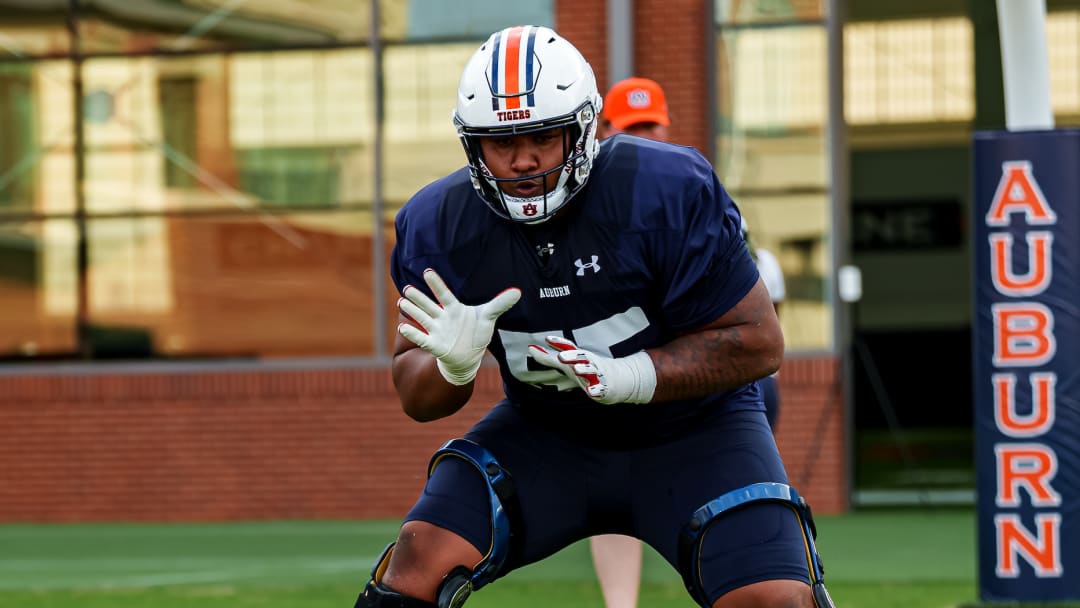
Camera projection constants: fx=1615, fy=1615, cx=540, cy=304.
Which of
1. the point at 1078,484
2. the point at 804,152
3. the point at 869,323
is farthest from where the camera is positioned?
the point at 869,323

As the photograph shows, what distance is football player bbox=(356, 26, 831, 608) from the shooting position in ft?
11.9

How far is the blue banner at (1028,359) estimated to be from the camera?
20.5 ft

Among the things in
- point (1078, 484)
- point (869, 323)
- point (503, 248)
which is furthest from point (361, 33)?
point (869, 323)

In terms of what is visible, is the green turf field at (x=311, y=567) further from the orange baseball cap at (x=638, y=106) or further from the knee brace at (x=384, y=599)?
the knee brace at (x=384, y=599)

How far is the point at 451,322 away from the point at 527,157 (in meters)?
0.42

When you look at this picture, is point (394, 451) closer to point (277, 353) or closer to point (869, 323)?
point (277, 353)

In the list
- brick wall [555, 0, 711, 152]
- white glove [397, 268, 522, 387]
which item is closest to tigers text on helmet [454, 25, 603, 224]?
white glove [397, 268, 522, 387]

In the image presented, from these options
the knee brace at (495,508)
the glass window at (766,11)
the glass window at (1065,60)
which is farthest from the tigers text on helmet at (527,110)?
the glass window at (1065,60)

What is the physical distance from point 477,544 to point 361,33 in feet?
25.2

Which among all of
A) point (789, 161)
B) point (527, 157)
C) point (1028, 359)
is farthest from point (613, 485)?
point (789, 161)

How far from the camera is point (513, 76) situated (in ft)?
12.0

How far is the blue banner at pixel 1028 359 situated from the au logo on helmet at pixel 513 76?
3.11 meters

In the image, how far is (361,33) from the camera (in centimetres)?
1098

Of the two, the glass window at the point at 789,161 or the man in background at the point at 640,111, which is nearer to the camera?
the man in background at the point at 640,111
